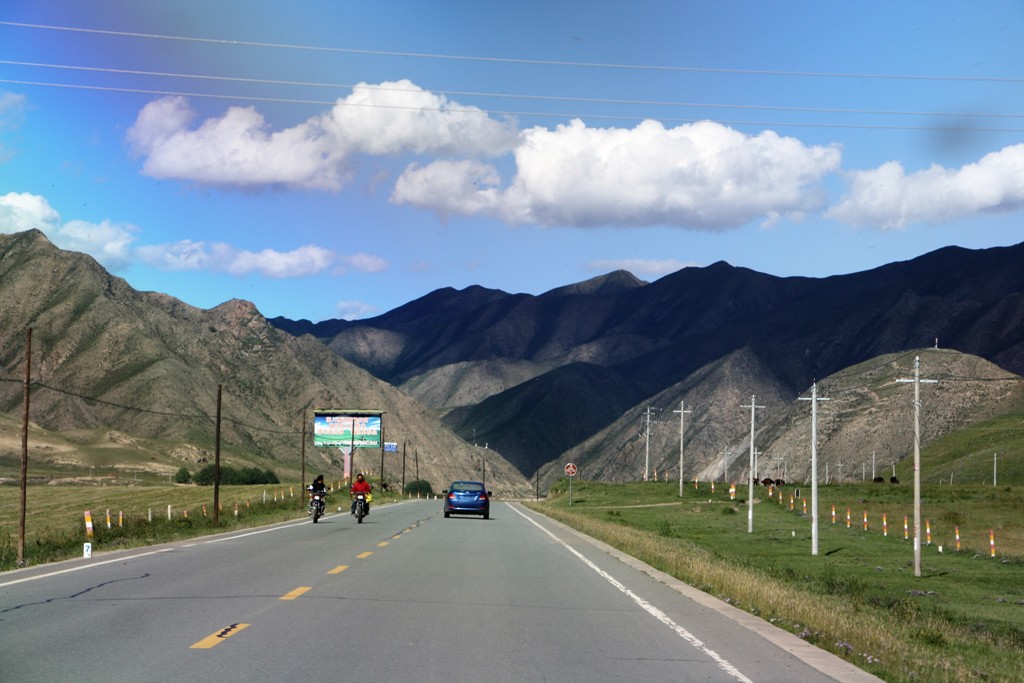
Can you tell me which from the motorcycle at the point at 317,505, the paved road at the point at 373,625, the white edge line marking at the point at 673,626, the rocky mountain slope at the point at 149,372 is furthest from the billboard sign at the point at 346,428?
the white edge line marking at the point at 673,626

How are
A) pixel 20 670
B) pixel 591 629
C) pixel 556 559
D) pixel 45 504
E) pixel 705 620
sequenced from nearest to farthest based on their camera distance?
pixel 20 670 < pixel 591 629 < pixel 705 620 < pixel 556 559 < pixel 45 504

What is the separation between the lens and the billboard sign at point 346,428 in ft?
415

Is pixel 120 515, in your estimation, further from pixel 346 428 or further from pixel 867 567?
pixel 346 428

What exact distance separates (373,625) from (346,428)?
383 ft

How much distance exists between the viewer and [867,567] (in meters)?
36.8

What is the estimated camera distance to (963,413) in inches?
5728

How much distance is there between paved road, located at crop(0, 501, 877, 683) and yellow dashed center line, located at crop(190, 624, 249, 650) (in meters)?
0.04

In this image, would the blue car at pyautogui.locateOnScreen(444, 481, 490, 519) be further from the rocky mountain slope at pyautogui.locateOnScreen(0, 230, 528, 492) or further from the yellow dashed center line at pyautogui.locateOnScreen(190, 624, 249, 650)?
the rocky mountain slope at pyautogui.locateOnScreen(0, 230, 528, 492)

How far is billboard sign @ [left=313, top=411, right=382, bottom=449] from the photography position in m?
127

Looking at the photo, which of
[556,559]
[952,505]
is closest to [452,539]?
[556,559]

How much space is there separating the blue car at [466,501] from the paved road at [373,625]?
2487cm

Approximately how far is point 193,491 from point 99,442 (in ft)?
130

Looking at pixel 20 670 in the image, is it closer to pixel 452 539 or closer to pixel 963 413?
pixel 452 539

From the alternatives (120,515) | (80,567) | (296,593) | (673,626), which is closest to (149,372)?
(120,515)
